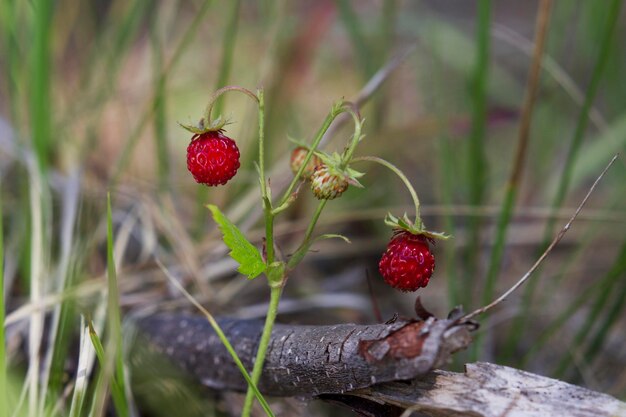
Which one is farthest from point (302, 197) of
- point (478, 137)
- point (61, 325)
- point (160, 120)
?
point (61, 325)

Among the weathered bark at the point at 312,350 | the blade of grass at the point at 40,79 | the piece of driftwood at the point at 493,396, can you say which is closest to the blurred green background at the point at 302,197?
the blade of grass at the point at 40,79

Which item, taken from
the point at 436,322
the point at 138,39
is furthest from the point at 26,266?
the point at 138,39

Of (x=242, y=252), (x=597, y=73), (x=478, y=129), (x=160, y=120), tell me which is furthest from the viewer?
(x=160, y=120)

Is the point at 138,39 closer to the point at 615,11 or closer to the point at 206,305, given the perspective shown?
the point at 206,305

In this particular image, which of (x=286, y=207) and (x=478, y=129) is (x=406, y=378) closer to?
(x=286, y=207)

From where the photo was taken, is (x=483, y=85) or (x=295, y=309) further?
(x=295, y=309)

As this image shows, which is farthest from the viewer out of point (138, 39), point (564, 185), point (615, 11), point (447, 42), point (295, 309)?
point (138, 39)

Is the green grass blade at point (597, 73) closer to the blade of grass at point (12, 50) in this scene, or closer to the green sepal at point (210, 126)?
the green sepal at point (210, 126)
